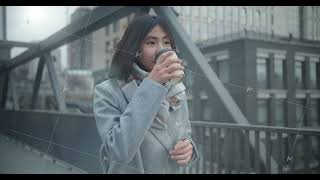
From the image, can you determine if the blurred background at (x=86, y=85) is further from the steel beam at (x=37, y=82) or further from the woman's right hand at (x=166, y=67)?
the woman's right hand at (x=166, y=67)

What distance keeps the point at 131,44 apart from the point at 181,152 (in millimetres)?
315

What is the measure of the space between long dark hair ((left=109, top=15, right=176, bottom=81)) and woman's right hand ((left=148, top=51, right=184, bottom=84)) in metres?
0.13

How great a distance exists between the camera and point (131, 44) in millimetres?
923

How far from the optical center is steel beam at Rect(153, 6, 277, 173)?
2.42 m

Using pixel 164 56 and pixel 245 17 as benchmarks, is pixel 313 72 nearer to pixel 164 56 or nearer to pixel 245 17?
pixel 245 17

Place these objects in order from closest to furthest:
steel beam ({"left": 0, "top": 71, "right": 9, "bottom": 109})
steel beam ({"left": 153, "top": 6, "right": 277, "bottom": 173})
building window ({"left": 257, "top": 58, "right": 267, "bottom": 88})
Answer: steel beam ({"left": 0, "top": 71, "right": 9, "bottom": 109}) → steel beam ({"left": 153, "top": 6, "right": 277, "bottom": 173}) → building window ({"left": 257, "top": 58, "right": 267, "bottom": 88})

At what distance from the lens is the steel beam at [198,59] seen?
2.42 meters

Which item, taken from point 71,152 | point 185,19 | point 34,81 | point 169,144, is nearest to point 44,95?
point 34,81

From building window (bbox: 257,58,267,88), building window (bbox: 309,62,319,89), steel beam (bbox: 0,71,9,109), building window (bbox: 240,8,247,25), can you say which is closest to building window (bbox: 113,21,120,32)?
steel beam (bbox: 0,71,9,109)

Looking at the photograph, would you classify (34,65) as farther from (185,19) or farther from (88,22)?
(185,19)

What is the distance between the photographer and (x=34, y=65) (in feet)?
8.11

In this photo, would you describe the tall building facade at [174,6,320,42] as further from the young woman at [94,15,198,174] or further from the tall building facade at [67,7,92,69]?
the young woman at [94,15,198,174]

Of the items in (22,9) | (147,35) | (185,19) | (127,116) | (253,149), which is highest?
(185,19)

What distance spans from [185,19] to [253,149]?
1.03 metres
